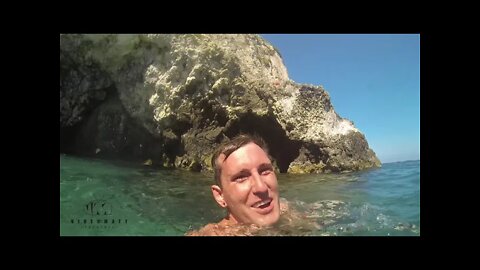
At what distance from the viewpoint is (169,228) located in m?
4.75

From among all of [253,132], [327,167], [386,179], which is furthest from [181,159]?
[386,179]

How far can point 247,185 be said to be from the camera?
4031mm

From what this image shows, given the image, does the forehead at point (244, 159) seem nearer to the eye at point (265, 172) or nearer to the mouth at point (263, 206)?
the eye at point (265, 172)

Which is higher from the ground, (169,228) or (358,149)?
(358,149)

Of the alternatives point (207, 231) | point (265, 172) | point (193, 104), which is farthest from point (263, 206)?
point (193, 104)

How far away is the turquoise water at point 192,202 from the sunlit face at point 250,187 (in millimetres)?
447

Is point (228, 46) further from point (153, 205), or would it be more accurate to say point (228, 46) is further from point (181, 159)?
point (153, 205)

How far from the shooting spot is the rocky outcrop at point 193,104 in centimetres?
675

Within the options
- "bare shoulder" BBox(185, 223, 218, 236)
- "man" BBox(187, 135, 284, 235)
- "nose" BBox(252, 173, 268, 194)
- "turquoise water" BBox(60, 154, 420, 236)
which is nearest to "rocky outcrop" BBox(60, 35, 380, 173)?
"turquoise water" BBox(60, 154, 420, 236)

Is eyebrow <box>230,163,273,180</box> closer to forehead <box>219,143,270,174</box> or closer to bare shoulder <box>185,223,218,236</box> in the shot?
forehead <box>219,143,270,174</box>

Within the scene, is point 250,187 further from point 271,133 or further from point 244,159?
point 271,133

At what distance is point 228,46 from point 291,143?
1984mm

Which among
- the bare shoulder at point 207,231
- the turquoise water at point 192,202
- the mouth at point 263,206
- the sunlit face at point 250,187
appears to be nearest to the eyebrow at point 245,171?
the sunlit face at point 250,187
